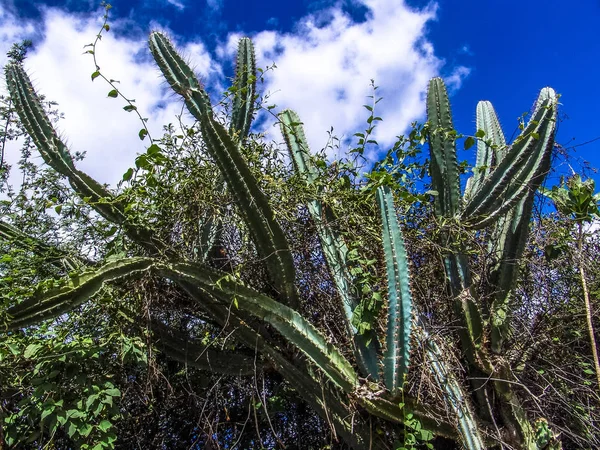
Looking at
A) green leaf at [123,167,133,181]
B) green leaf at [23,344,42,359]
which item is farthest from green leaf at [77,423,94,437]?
green leaf at [123,167,133,181]

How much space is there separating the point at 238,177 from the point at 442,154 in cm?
138

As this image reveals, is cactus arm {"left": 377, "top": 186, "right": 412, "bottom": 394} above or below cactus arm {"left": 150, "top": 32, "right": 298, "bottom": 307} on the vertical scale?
below

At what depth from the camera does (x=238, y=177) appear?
8.29ft

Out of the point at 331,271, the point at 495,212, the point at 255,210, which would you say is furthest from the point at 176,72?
the point at 495,212

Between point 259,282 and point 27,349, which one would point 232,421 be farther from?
point 27,349

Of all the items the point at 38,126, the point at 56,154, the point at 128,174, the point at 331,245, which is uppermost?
the point at 38,126

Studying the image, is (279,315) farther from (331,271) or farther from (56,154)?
(56,154)

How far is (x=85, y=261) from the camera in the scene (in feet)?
9.99

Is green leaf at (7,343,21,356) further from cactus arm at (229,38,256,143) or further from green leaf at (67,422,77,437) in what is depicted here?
cactus arm at (229,38,256,143)

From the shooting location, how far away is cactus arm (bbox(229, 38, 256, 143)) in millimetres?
3346

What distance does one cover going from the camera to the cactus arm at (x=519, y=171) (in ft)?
9.94

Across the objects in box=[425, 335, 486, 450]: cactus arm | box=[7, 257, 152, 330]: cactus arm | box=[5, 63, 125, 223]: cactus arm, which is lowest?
box=[425, 335, 486, 450]: cactus arm

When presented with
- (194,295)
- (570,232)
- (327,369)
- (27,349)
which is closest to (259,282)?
(194,295)

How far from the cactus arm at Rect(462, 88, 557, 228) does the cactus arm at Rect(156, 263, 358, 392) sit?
3.95ft
